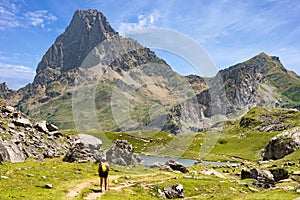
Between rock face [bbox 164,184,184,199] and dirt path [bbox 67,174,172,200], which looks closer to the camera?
dirt path [bbox 67,174,172,200]

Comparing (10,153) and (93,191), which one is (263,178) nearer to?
(93,191)

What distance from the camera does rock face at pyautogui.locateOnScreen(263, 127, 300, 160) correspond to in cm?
10044

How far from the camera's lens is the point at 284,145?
104500mm

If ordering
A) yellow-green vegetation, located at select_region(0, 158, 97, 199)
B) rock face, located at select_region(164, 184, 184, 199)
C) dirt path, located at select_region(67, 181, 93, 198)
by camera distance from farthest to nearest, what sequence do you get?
rock face, located at select_region(164, 184, 184, 199) → dirt path, located at select_region(67, 181, 93, 198) → yellow-green vegetation, located at select_region(0, 158, 97, 199)

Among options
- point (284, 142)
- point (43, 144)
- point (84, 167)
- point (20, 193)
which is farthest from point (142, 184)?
point (284, 142)

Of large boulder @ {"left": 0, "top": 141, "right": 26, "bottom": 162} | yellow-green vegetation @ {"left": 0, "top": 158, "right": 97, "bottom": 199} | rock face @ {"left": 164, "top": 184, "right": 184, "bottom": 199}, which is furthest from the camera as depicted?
large boulder @ {"left": 0, "top": 141, "right": 26, "bottom": 162}

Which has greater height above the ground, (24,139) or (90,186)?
(24,139)

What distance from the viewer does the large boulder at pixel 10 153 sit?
43.5 meters

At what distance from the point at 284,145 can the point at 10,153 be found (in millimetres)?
92949

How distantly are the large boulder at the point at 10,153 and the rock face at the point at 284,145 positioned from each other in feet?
289

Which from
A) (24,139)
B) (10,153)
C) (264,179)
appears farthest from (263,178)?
(24,139)

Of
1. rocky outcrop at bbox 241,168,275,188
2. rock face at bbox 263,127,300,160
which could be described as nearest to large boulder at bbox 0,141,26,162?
rocky outcrop at bbox 241,168,275,188

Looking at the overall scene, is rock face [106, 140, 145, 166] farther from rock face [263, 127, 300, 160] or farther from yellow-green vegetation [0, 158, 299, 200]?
rock face [263, 127, 300, 160]

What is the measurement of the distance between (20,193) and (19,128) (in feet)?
141
